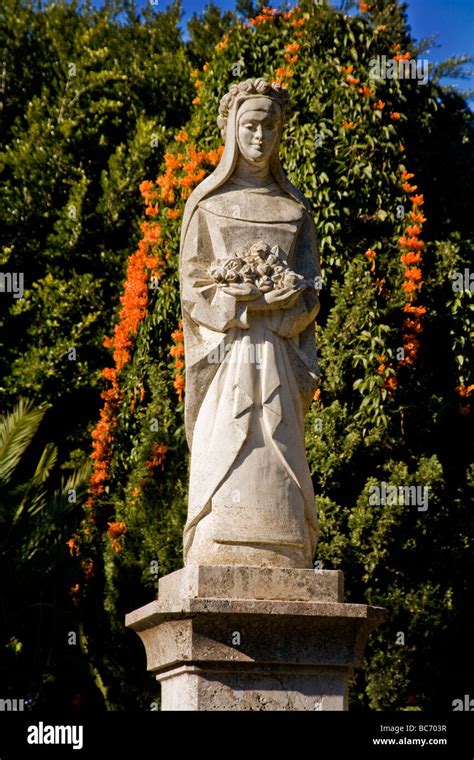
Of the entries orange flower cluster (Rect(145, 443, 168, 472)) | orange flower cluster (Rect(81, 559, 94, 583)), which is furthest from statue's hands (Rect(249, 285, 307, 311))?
orange flower cluster (Rect(81, 559, 94, 583))

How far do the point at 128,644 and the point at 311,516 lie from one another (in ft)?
18.6

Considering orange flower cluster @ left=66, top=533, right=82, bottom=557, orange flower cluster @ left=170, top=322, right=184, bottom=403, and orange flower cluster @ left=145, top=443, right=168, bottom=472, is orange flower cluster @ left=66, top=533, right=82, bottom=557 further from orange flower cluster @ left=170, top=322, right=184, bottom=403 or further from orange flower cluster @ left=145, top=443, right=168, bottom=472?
orange flower cluster @ left=170, top=322, right=184, bottom=403

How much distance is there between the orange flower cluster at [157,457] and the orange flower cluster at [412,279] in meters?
2.64

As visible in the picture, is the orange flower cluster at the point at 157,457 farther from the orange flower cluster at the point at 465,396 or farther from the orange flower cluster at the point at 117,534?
the orange flower cluster at the point at 465,396

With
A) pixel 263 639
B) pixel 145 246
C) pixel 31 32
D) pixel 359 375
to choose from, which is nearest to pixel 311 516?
pixel 263 639

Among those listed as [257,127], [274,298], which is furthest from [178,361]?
[274,298]

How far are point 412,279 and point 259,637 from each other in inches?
245

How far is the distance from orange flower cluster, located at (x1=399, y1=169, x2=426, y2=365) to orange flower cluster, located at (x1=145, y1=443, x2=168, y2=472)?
8.66ft

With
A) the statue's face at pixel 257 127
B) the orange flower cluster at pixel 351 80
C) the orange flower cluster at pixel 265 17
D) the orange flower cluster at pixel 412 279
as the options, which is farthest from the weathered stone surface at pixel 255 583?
the orange flower cluster at pixel 265 17

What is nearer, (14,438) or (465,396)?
(14,438)

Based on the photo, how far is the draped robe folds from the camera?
7.89 m

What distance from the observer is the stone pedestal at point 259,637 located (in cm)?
745

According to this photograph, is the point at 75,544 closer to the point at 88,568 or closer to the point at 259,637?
the point at 88,568

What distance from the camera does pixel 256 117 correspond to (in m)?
8.55
